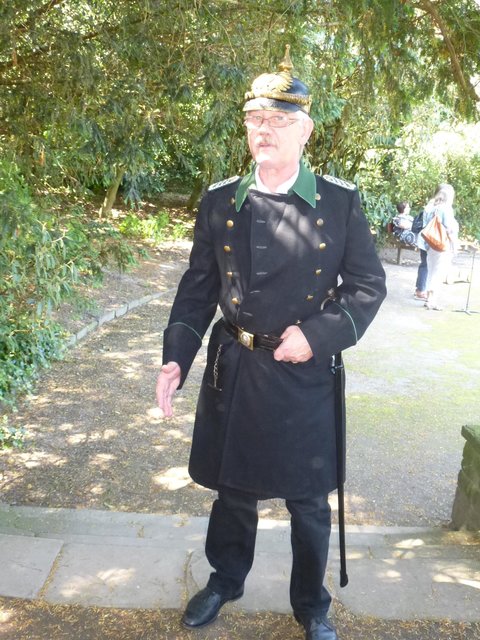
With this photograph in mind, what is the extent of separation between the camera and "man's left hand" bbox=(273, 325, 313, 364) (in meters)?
2.30

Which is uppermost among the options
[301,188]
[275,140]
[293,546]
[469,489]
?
[275,140]

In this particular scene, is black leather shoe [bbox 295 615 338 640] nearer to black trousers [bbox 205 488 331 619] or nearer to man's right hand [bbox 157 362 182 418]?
black trousers [bbox 205 488 331 619]

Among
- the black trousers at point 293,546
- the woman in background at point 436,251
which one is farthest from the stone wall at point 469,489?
the woman in background at point 436,251

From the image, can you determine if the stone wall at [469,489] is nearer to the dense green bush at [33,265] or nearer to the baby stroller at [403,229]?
the dense green bush at [33,265]

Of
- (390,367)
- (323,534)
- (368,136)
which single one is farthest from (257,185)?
(368,136)

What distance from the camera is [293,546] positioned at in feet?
8.25

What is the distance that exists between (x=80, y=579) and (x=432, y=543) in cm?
172

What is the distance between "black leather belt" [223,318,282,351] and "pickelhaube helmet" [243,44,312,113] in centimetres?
75

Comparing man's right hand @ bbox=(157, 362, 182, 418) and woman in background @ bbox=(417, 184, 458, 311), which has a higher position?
woman in background @ bbox=(417, 184, 458, 311)

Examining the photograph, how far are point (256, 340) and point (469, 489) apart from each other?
1.84 meters

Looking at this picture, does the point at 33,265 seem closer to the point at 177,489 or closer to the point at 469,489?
the point at 177,489

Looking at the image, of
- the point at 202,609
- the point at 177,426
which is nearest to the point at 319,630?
the point at 202,609

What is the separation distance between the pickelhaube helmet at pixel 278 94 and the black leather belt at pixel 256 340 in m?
0.75

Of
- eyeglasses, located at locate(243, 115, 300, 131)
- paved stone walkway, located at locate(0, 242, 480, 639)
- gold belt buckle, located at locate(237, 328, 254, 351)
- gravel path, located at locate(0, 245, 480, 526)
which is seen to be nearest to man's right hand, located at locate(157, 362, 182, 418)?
gold belt buckle, located at locate(237, 328, 254, 351)
